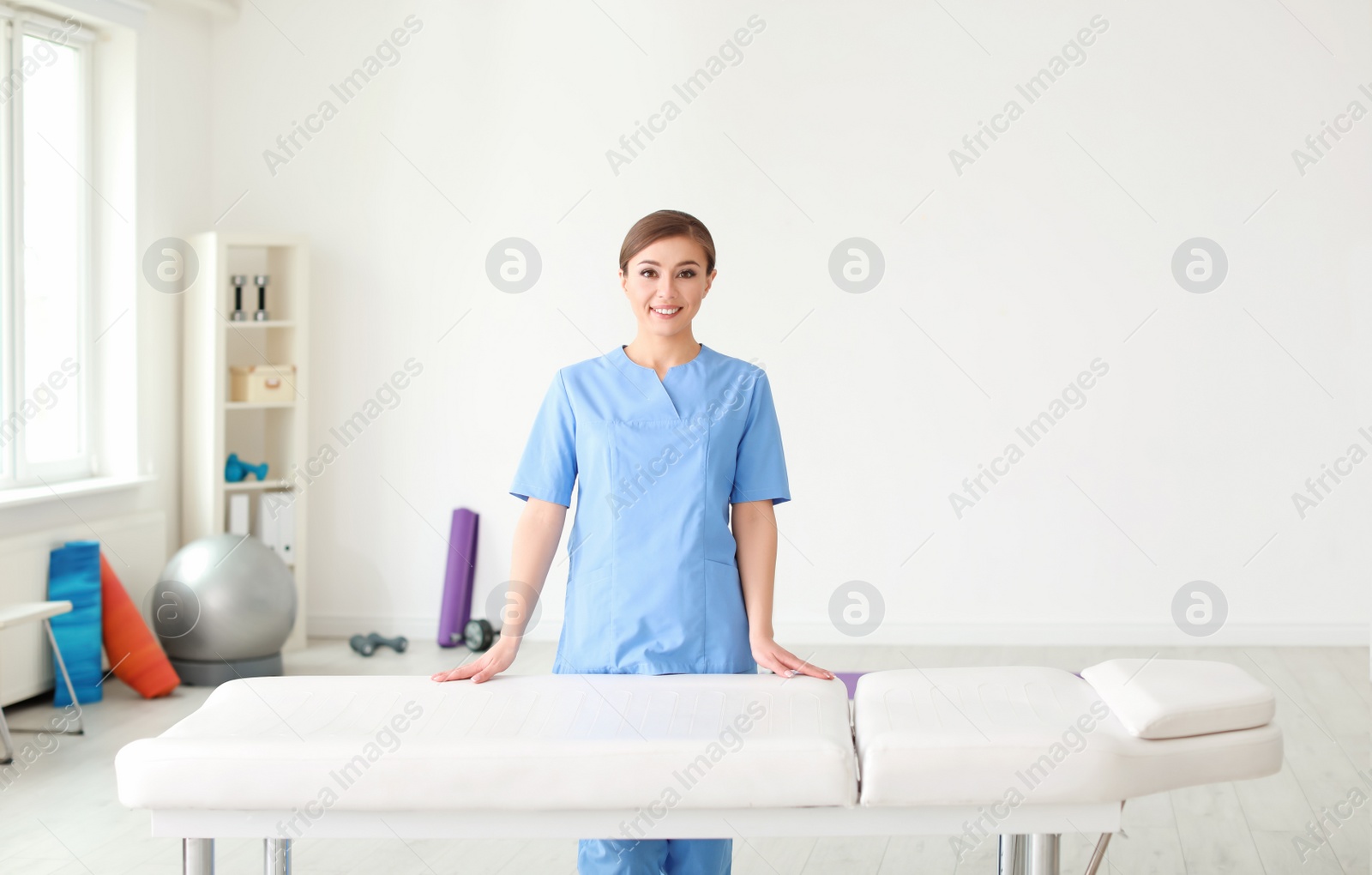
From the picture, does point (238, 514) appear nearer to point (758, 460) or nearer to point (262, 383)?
point (262, 383)

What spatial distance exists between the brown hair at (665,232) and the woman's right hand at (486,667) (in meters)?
0.61

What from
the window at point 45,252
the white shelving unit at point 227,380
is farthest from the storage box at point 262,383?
the window at point 45,252

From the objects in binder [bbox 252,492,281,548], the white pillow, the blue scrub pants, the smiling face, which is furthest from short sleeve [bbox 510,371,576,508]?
binder [bbox 252,492,281,548]

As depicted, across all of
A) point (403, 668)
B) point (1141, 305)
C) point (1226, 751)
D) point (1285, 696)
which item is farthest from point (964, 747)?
point (1141, 305)

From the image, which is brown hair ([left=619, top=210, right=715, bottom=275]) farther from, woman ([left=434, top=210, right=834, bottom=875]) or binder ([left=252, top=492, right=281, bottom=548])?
binder ([left=252, top=492, right=281, bottom=548])

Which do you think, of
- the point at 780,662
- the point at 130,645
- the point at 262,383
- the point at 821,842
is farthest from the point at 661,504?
the point at 262,383

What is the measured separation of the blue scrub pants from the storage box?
325 cm

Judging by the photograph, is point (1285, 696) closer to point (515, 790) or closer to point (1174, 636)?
point (1174, 636)

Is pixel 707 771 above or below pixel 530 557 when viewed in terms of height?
below

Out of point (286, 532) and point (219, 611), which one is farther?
point (286, 532)

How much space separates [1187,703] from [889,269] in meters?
3.43

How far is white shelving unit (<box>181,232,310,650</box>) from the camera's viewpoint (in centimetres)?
455

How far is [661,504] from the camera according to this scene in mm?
1864

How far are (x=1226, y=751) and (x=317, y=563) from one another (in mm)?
4166
